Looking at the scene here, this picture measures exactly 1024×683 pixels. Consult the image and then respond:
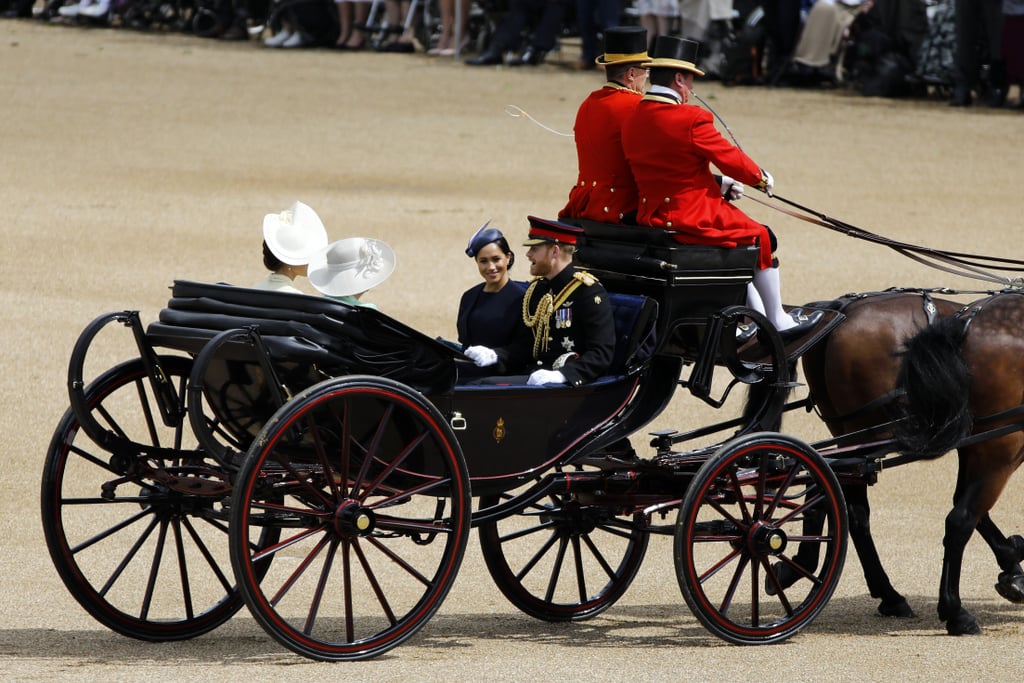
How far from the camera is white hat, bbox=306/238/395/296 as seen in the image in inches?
205

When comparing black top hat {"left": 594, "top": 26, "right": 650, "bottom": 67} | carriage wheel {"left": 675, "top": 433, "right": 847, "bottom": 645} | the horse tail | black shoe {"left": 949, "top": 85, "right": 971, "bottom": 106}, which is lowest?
black shoe {"left": 949, "top": 85, "right": 971, "bottom": 106}

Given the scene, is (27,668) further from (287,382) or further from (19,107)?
(19,107)

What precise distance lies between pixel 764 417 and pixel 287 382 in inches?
68.4

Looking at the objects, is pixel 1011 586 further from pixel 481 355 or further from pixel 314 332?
pixel 314 332

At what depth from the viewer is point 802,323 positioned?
6.27m

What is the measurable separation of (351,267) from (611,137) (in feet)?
4.66

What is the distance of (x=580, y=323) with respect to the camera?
219 inches

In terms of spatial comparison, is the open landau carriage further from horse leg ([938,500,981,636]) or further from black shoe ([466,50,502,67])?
black shoe ([466,50,502,67])

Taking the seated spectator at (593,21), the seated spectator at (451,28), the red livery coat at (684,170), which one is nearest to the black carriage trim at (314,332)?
the red livery coat at (684,170)

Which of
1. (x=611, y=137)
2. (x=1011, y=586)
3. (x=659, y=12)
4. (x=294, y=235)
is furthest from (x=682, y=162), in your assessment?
(x=659, y=12)

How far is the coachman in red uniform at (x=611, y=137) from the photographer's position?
6.25 m

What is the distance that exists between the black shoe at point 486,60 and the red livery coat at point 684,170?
15900 millimetres

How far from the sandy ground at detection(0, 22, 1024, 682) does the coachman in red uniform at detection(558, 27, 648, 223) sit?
56.3 inches

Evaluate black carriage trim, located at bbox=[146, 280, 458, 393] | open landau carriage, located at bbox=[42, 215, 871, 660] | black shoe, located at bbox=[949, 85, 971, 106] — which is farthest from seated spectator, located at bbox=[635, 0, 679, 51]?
black carriage trim, located at bbox=[146, 280, 458, 393]
